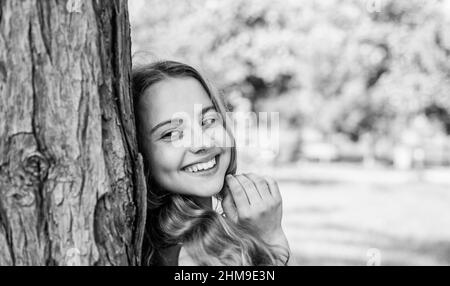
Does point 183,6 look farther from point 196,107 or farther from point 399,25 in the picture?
point 196,107

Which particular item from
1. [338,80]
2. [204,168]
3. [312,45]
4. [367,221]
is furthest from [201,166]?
[338,80]

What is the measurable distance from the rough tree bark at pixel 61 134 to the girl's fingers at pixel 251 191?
42cm

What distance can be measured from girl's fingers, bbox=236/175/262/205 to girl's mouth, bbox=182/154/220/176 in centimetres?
8

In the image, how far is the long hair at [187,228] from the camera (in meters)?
1.53

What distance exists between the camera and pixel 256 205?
1.62 metres

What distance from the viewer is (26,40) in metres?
1.18

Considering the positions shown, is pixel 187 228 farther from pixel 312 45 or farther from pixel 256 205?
pixel 312 45

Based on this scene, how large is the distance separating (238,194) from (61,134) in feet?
1.84

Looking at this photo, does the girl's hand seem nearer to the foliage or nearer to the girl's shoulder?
the girl's shoulder

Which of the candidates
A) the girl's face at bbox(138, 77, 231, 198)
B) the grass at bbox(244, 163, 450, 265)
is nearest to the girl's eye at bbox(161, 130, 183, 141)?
the girl's face at bbox(138, 77, 231, 198)

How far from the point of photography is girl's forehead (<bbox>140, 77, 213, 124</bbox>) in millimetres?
1526

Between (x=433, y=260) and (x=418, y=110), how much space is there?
524 centimetres

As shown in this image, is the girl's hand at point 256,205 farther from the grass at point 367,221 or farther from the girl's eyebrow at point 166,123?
the grass at point 367,221

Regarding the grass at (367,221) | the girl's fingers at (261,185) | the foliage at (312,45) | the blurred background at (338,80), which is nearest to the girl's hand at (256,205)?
the girl's fingers at (261,185)
